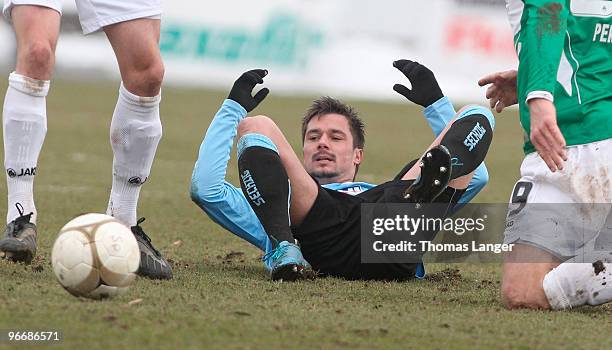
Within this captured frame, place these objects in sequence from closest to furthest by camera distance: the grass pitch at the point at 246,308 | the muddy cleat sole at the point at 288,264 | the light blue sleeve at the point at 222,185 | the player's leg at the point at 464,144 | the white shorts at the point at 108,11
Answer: the grass pitch at the point at 246,308 → the muddy cleat sole at the point at 288,264 → the white shorts at the point at 108,11 → the player's leg at the point at 464,144 → the light blue sleeve at the point at 222,185

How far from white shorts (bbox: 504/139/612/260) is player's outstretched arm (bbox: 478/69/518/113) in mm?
590

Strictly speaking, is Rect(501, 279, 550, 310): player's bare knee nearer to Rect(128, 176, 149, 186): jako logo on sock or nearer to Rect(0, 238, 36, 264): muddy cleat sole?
Rect(128, 176, 149, 186): jako logo on sock

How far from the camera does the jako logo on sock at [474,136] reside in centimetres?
513

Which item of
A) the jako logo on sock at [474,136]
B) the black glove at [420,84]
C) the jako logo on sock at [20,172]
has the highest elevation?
the black glove at [420,84]

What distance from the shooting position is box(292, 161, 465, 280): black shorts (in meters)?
5.16

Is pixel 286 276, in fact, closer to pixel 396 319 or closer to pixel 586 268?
pixel 396 319

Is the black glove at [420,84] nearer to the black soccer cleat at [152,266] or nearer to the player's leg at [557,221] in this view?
the player's leg at [557,221]

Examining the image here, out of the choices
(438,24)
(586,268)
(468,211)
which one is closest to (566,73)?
(586,268)

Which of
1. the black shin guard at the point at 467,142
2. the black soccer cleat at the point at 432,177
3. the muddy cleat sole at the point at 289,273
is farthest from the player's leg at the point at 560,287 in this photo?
the muddy cleat sole at the point at 289,273

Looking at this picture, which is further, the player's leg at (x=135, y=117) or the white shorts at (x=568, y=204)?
the player's leg at (x=135, y=117)

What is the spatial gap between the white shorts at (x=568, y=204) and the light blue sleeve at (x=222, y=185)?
1.26 m

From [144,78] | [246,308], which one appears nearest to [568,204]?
[246,308]

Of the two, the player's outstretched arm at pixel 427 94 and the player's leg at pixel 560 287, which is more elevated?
the player's outstretched arm at pixel 427 94

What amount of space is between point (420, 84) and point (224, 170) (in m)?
1.17
